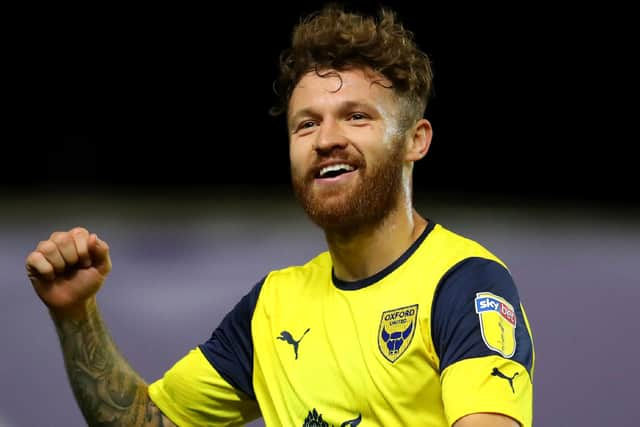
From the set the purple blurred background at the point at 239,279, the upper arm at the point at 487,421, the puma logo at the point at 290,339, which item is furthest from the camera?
the purple blurred background at the point at 239,279

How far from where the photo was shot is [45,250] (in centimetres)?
190

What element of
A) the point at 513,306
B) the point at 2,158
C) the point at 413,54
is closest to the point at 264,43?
the point at 2,158

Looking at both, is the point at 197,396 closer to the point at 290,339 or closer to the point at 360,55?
the point at 290,339

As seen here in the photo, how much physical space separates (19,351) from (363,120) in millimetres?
1420

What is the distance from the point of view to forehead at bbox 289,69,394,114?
6.39ft

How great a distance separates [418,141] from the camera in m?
2.04

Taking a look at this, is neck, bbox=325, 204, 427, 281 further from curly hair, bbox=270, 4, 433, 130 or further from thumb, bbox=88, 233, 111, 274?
thumb, bbox=88, 233, 111, 274

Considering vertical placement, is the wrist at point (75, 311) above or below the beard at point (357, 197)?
below

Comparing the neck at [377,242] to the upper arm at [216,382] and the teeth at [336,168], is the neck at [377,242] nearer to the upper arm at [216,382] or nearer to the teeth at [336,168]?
the teeth at [336,168]

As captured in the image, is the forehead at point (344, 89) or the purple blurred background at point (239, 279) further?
the purple blurred background at point (239, 279)

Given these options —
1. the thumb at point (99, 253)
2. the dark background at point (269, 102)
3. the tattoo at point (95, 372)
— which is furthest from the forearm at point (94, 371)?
the dark background at point (269, 102)

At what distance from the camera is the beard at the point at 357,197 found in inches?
75.3

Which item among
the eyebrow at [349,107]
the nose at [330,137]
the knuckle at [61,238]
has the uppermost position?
the eyebrow at [349,107]

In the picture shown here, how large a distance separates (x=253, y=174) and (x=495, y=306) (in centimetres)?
158
